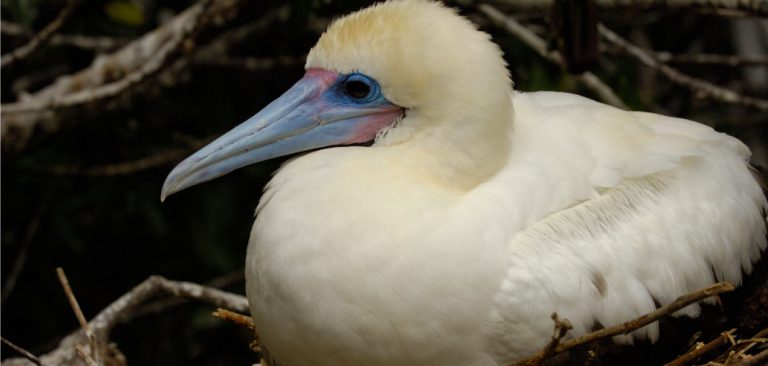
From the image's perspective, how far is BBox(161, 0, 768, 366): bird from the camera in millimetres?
3039

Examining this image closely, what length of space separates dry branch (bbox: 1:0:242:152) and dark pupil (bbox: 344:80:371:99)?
112 cm

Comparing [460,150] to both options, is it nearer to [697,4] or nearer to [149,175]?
[697,4]

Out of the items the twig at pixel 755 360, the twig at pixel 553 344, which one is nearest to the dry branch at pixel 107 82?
the twig at pixel 553 344

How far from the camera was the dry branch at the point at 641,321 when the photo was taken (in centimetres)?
275

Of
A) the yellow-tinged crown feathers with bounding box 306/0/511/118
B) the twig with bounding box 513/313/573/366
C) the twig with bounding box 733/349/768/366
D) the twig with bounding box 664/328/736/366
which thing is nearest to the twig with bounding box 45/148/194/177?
the yellow-tinged crown feathers with bounding box 306/0/511/118

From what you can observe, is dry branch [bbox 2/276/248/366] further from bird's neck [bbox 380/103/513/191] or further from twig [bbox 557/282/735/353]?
twig [bbox 557/282/735/353]

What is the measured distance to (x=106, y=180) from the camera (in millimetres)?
5246

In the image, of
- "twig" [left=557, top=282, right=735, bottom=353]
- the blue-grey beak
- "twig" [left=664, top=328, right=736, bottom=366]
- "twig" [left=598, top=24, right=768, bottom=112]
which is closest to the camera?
"twig" [left=557, top=282, right=735, bottom=353]

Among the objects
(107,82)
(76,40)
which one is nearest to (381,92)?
(107,82)

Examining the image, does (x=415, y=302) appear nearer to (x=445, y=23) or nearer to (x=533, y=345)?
(x=533, y=345)

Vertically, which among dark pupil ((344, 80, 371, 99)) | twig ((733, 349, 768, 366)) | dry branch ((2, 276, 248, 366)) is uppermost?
dark pupil ((344, 80, 371, 99))

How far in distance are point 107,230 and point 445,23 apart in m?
2.78

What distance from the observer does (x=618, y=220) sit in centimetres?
326

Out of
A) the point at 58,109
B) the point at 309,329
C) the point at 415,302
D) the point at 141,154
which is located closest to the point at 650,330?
the point at 415,302
